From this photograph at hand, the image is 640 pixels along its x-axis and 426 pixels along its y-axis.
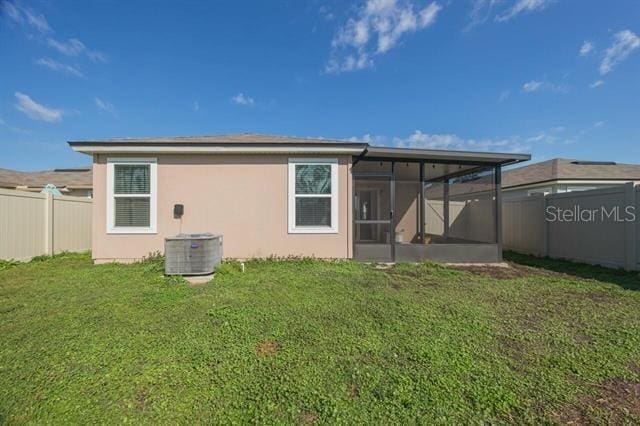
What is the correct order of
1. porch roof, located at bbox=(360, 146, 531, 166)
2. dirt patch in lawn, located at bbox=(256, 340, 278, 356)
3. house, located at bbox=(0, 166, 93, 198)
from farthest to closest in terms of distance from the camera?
house, located at bbox=(0, 166, 93, 198) < porch roof, located at bbox=(360, 146, 531, 166) < dirt patch in lawn, located at bbox=(256, 340, 278, 356)

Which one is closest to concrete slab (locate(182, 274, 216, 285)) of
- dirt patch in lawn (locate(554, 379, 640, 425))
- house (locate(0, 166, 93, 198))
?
dirt patch in lawn (locate(554, 379, 640, 425))

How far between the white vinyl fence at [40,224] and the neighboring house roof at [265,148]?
232 centimetres

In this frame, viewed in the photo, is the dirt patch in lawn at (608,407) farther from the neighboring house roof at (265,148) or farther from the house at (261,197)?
the neighboring house roof at (265,148)

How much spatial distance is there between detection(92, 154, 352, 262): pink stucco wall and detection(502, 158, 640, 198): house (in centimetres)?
912

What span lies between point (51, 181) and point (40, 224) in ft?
29.6

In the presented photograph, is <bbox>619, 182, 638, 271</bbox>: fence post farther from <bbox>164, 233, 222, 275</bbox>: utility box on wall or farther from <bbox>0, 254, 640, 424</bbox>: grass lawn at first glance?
<bbox>164, 233, 222, 275</bbox>: utility box on wall

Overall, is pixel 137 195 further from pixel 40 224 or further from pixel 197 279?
pixel 40 224

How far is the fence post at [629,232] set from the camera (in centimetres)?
643

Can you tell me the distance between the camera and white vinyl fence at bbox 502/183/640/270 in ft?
21.5

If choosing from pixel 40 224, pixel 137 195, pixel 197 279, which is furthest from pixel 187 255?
pixel 40 224

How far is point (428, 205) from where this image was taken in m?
8.18

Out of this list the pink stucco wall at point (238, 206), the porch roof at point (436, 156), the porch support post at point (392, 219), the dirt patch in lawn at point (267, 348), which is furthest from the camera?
the porch support post at point (392, 219)

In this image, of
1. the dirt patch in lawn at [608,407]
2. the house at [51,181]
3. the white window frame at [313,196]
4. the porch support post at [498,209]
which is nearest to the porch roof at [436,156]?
the porch support post at [498,209]

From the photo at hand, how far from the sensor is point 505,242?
33.8 ft
